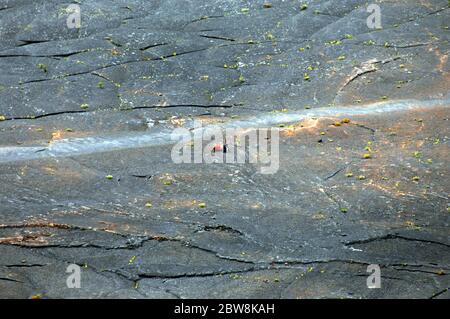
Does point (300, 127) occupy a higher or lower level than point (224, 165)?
higher

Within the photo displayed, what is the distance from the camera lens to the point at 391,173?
7418 millimetres

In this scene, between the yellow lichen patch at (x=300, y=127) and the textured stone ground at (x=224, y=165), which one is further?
the yellow lichen patch at (x=300, y=127)

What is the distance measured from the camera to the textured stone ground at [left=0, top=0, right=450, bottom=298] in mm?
5996

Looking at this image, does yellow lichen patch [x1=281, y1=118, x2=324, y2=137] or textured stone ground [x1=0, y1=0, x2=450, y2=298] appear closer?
textured stone ground [x1=0, y1=0, x2=450, y2=298]

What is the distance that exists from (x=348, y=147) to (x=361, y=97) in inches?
49.6

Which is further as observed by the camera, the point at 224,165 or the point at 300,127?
the point at 300,127

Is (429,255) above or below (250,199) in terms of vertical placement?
below

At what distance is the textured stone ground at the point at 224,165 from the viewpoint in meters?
6.00

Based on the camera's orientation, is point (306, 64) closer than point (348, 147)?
No

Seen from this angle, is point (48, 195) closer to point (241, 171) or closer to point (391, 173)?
→ point (241, 171)

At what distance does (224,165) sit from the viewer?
24.8 feet

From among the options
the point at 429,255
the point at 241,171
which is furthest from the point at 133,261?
the point at 429,255
